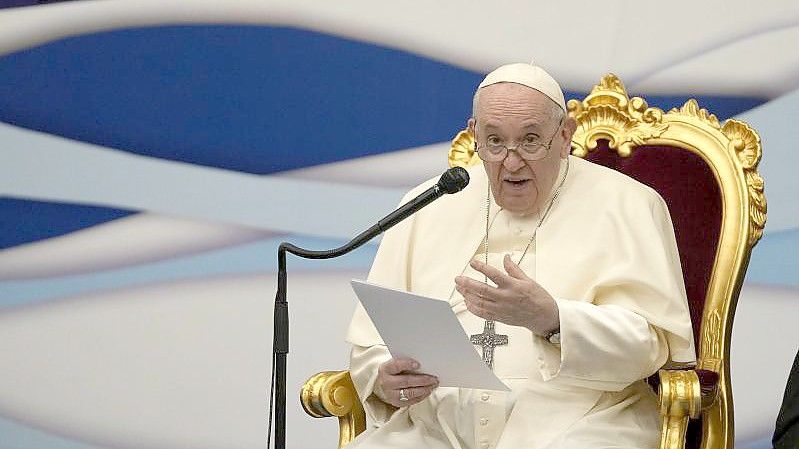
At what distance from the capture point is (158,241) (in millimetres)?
5969

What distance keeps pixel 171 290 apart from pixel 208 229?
1.02ft


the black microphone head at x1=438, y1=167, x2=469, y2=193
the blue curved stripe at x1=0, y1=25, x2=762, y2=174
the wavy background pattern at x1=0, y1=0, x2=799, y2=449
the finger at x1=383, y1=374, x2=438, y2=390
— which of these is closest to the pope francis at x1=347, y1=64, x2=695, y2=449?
the finger at x1=383, y1=374, x2=438, y2=390

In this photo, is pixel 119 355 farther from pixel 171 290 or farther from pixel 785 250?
pixel 785 250

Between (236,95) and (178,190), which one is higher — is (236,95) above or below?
above

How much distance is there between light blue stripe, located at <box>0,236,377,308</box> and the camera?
569 centimetres

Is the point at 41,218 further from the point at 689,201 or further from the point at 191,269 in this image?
the point at 689,201

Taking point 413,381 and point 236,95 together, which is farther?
point 236,95

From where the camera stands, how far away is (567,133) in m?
4.10

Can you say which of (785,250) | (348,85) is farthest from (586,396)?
(348,85)

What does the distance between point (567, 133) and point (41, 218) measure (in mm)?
2907

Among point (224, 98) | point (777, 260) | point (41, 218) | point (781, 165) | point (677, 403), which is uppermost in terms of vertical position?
point (224, 98)

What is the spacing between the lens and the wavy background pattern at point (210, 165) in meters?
5.52

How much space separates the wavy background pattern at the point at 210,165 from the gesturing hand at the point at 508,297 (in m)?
1.84

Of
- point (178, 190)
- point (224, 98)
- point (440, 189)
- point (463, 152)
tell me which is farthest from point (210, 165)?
point (440, 189)
